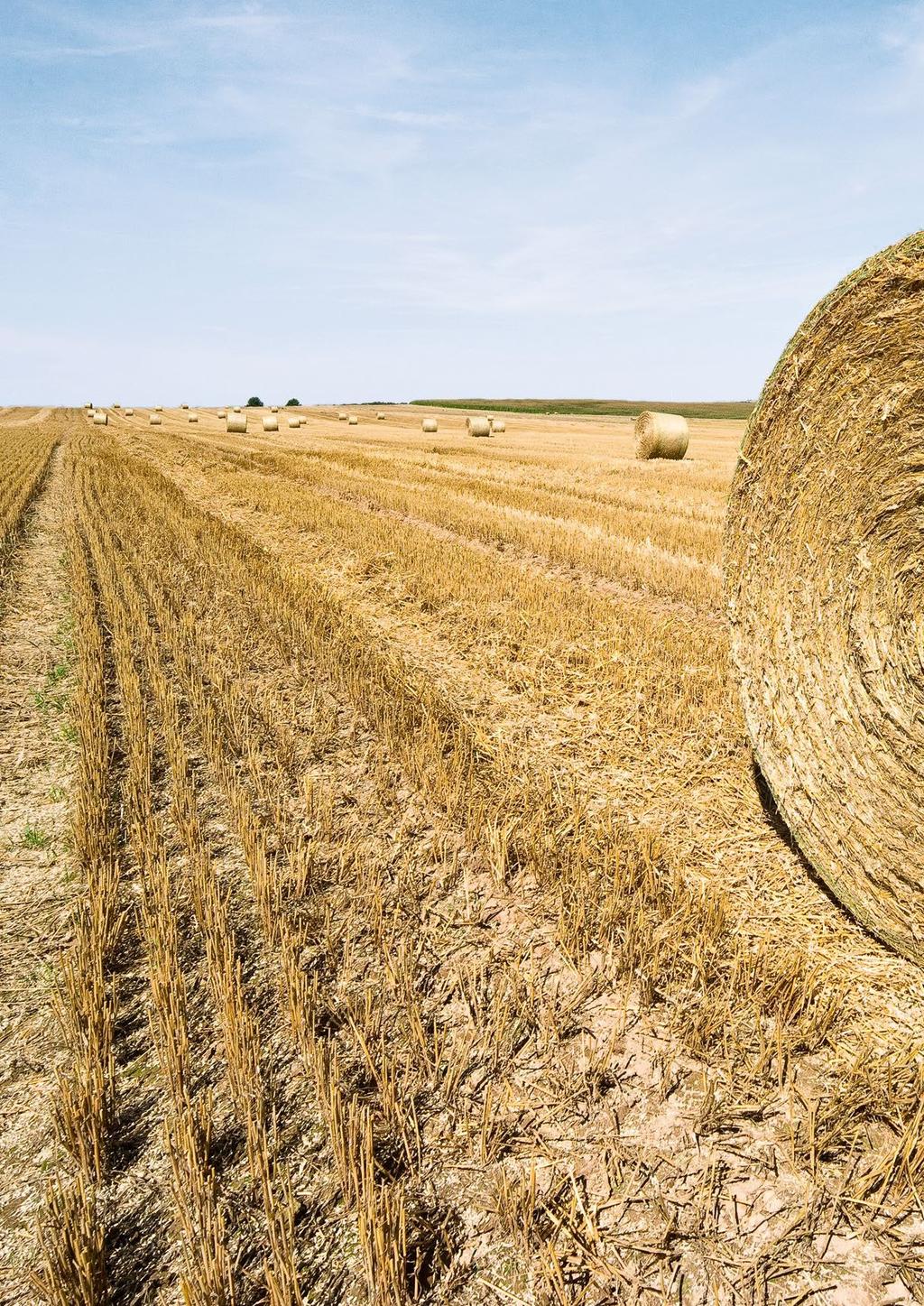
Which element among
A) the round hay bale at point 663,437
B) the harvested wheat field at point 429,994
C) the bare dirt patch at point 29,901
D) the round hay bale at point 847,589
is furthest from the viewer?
the round hay bale at point 663,437

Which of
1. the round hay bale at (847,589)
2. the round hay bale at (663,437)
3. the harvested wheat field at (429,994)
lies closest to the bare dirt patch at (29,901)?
the harvested wheat field at (429,994)

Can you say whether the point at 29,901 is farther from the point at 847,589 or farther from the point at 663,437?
the point at 663,437

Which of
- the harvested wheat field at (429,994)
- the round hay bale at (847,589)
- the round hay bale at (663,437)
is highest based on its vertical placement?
the round hay bale at (663,437)

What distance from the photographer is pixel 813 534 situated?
392 cm

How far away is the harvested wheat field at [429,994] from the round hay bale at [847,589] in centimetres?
41

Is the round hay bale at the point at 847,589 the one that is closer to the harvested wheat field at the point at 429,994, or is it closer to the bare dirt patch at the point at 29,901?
the harvested wheat field at the point at 429,994

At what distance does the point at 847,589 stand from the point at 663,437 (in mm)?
19641

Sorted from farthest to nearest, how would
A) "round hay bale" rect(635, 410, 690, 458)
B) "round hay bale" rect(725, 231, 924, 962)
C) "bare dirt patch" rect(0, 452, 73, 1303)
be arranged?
1. "round hay bale" rect(635, 410, 690, 458)
2. "round hay bale" rect(725, 231, 924, 962)
3. "bare dirt patch" rect(0, 452, 73, 1303)

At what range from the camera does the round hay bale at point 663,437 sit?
22047mm

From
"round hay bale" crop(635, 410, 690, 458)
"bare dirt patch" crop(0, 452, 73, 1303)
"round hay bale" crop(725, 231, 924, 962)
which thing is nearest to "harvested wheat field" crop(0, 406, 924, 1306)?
"bare dirt patch" crop(0, 452, 73, 1303)

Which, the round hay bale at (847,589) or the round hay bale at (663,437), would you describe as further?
the round hay bale at (663,437)

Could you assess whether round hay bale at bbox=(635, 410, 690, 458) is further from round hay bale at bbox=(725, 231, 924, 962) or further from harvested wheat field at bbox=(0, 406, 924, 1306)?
round hay bale at bbox=(725, 231, 924, 962)

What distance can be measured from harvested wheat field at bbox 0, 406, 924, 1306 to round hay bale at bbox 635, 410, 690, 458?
16.6 meters

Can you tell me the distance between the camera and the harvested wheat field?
7.14ft
